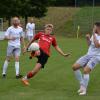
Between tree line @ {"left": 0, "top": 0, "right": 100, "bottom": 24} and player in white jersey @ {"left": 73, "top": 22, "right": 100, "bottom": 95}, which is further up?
player in white jersey @ {"left": 73, "top": 22, "right": 100, "bottom": 95}

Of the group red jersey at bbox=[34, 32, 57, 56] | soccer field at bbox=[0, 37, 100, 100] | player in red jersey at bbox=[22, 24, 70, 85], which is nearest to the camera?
soccer field at bbox=[0, 37, 100, 100]

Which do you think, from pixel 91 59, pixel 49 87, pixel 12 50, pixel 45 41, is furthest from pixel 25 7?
pixel 91 59

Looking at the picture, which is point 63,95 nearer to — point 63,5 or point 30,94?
point 30,94

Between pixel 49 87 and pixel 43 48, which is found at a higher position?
pixel 43 48

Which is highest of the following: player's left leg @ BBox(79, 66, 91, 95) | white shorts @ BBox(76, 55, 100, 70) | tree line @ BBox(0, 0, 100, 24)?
white shorts @ BBox(76, 55, 100, 70)

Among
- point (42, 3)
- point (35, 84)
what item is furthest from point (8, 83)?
point (42, 3)

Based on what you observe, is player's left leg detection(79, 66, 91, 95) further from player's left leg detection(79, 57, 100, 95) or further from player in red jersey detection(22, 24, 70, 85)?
player in red jersey detection(22, 24, 70, 85)

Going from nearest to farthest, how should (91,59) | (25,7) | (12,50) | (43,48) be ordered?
1. (91,59)
2. (43,48)
3. (12,50)
4. (25,7)

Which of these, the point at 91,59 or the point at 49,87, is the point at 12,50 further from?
the point at 91,59

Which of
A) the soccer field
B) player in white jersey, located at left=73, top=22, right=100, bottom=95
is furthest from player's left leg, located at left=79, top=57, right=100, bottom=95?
the soccer field

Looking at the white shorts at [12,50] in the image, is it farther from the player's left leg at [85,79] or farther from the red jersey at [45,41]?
the player's left leg at [85,79]

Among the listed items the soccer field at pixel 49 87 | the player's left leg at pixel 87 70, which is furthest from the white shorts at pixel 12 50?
the player's left leg at pixel 87 70

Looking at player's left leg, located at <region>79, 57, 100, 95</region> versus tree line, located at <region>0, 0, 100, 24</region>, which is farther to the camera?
tree line, located at <region>0, 0, 100, 24</region>

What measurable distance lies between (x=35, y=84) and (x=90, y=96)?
273cm
